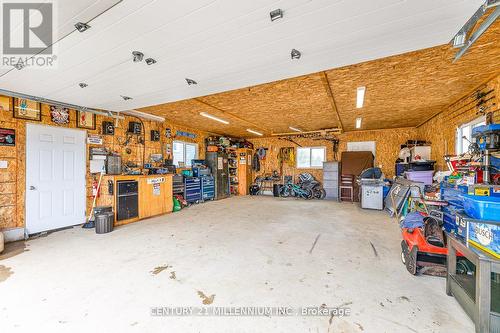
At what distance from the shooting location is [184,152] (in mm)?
7379

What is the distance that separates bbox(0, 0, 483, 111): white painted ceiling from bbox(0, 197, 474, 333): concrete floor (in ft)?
8.34

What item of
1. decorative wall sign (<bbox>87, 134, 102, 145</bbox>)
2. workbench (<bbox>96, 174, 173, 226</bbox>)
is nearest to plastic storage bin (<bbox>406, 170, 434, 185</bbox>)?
workbench (<bbox>96, 174, 173, 226</bbox>)

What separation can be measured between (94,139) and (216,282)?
446 cm

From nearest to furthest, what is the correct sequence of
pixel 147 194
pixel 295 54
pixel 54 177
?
1. pixel 295 54
2. pixel 54 177
3. pixel 147 194

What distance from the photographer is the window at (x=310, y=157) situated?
8.96 metres

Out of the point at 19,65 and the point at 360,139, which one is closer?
the point at 19,65

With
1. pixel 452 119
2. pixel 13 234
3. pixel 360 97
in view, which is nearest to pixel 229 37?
pixel 360 97

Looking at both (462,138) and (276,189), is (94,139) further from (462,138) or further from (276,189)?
(462,138)

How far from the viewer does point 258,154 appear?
9969 mm

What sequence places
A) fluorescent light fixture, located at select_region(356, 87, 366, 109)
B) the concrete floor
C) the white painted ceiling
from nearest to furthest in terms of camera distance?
the white painted ceiling
the concrete floor
fluorescent light fixture, located at select_region(356, 87, 366, 109)

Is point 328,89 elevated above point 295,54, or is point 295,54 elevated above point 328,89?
point 328,89

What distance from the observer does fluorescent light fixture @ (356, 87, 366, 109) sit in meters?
3.62

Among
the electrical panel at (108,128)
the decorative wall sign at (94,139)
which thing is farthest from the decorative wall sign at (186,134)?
the decorative wall sign at (94,139)

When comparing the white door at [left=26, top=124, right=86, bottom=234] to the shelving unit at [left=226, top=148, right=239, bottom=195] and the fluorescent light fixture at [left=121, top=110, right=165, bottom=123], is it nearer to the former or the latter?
the fluorescent light fixture at [left=121, top=110, right=165, bottom=123]
